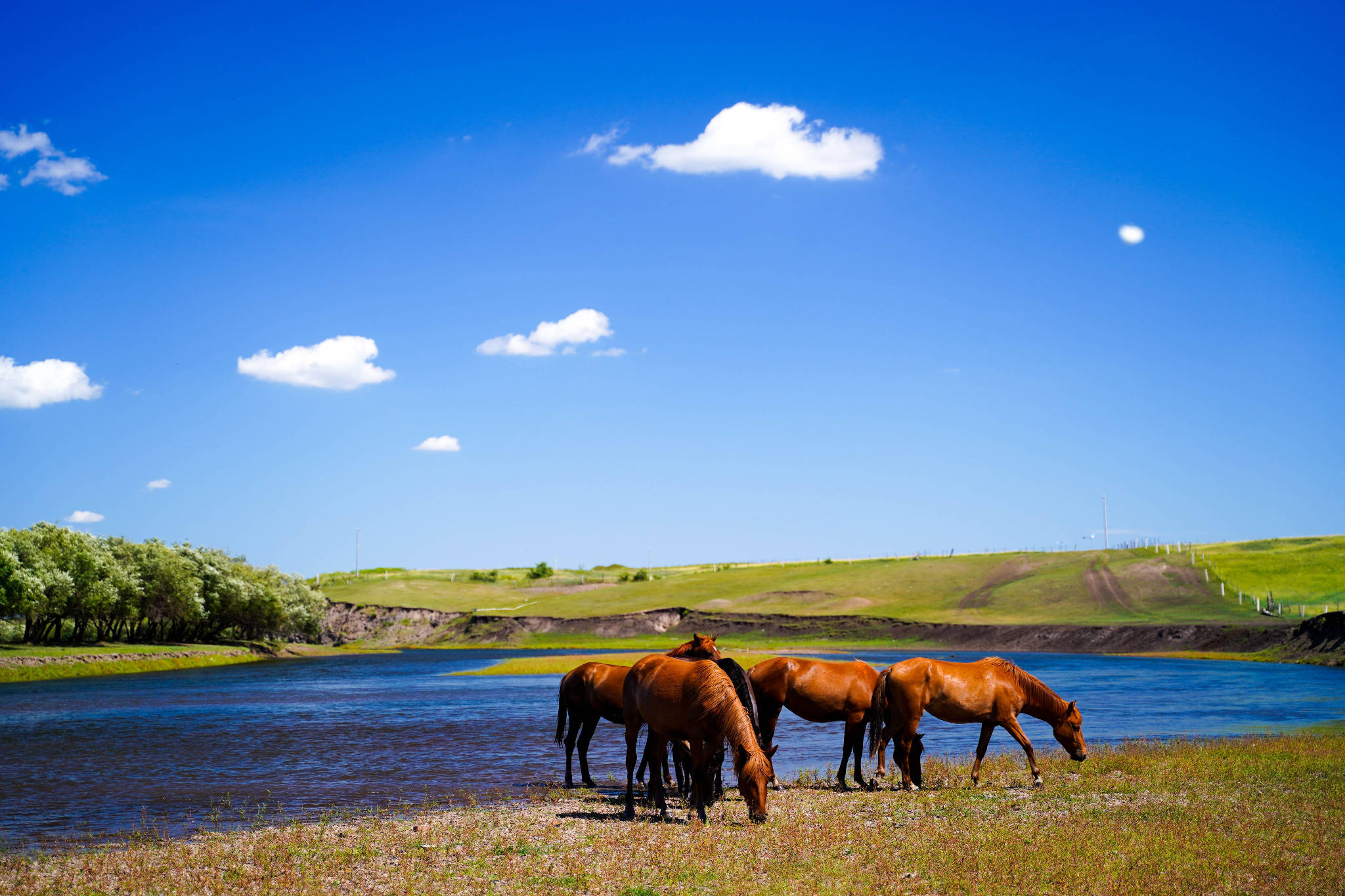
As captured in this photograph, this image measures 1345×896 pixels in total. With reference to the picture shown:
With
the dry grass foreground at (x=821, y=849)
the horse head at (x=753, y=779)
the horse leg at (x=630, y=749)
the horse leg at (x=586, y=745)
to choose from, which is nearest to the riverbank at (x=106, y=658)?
the horse leg at (x=586, y=745)

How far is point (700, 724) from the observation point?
582 inches

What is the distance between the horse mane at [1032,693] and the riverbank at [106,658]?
186ft

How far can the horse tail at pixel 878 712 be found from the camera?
17531mm

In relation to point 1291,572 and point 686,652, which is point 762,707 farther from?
point 1291,572

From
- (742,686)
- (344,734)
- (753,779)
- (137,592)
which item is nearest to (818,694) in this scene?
(742,686)

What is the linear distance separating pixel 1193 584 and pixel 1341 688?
52.6 meters

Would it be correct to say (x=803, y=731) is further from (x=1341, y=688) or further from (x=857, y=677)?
(x=1341, y=688)

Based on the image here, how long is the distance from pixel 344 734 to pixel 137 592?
50.1 meters

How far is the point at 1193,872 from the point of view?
1091 centimetres

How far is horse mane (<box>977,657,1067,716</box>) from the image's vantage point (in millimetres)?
18328

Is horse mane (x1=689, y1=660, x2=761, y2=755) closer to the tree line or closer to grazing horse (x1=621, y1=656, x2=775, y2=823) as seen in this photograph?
grazing horse (x1=621, y1=656, x2=775, y2=823)

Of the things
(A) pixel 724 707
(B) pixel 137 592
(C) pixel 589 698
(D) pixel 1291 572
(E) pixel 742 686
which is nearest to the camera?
(A) pixel 724 707

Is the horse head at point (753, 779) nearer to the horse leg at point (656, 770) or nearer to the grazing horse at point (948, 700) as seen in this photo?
the horse leg at point (656, 770)

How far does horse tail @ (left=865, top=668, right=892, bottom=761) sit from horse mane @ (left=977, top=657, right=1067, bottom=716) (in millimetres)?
2127
